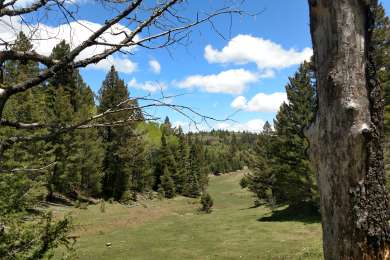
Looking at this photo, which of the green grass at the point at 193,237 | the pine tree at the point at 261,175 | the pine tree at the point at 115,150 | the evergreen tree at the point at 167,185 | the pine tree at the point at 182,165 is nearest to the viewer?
the green grass at the point at 193,237

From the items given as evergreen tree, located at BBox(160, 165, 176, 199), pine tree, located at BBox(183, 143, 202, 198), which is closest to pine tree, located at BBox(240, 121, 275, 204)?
evergreen tree, located at BBox(160, 165, 176, 199)

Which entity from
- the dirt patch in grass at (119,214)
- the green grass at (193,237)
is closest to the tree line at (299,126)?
the green grass at (193,237)

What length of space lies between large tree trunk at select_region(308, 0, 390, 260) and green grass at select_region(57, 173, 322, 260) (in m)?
16.8

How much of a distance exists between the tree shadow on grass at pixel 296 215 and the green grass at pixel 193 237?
1.96 feet

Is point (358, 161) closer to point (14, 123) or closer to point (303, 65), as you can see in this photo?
point (14, 123)

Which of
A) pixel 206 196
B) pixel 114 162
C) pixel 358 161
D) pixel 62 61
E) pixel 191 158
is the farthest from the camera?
pixel 191 158

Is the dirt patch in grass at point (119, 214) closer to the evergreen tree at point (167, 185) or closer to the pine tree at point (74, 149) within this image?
the pine tree at point (74, 149)

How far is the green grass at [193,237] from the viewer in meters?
23.4

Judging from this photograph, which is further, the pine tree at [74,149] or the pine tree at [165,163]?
the pine tree at [165,163]

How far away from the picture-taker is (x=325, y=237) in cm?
250

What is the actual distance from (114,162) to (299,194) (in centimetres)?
2844

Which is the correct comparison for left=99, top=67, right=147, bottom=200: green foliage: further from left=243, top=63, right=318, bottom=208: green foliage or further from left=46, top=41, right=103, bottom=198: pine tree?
left=243, top=63, right=318, bottom=208: green foliage

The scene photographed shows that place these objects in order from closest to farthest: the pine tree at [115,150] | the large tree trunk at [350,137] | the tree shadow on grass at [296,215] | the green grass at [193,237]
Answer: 1. the large tree trunk at [350,137]
2. the green grass at [193,237]
3. the tree shadow on grass at [296,215]
4. the pine tree at [115,150]

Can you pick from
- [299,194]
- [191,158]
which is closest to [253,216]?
[299,194]
